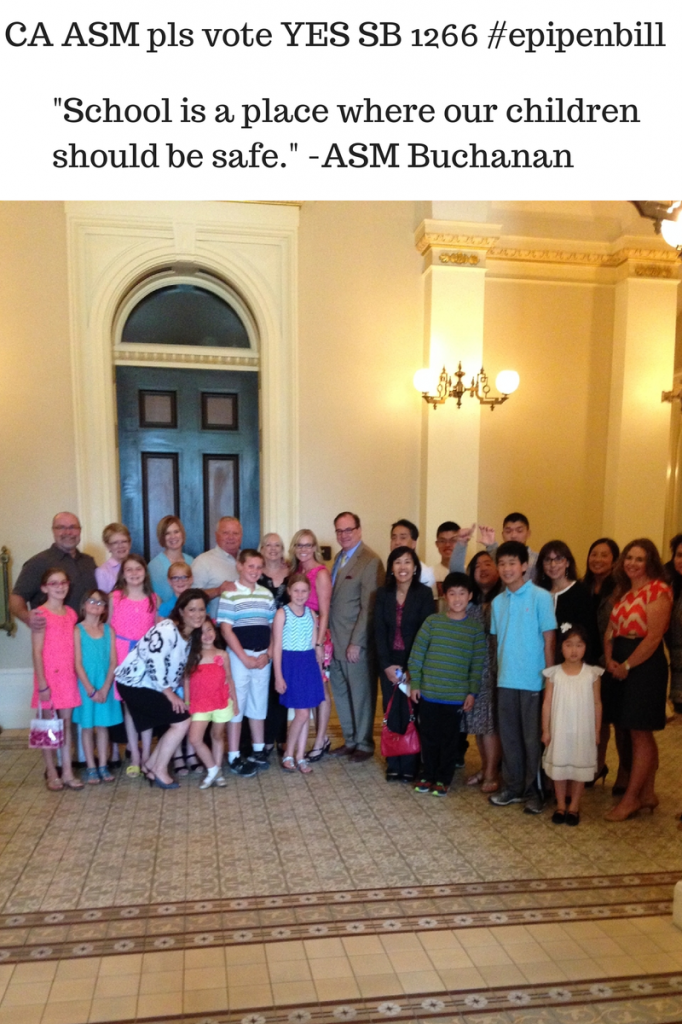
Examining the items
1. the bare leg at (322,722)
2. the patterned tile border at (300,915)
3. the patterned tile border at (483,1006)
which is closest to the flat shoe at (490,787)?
the patterned tile border at (300,915)

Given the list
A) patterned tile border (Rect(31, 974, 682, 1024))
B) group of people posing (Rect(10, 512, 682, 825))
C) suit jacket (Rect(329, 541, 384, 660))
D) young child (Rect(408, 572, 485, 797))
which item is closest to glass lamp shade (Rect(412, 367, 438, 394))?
group of people posing (Rect(10, 512, 682, 825))

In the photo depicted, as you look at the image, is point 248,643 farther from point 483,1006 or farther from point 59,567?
point 483,1006

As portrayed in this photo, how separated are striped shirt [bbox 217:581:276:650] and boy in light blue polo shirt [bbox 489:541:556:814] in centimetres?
160

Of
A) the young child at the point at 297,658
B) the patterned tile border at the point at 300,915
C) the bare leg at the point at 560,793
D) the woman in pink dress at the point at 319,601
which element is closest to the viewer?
the patterned tile border at the point at 300,915

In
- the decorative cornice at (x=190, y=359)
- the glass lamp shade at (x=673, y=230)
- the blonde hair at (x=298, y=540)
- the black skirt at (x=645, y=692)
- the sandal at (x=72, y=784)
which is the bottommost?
the sandal at (x=72, y=784)

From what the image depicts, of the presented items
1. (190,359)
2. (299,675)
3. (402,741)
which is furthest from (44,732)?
(190,359)

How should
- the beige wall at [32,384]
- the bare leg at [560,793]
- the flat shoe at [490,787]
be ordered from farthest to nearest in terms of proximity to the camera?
the beige wall at [32,384]
the flat shoe at [490,787]
the bare leg at [560,793]

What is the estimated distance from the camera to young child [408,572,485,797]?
427cm

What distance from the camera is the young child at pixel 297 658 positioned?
15.2ft

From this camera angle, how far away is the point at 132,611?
454 centimetres

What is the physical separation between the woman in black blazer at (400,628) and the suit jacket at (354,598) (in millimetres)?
255

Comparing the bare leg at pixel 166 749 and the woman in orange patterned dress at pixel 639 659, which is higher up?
the woman in orange patterned dress at pixel 639 659

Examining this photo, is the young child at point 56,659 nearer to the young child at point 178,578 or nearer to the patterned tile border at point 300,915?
the young child at point 178,578

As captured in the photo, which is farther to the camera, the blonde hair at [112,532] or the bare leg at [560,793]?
the blonde hair at [112,532]
